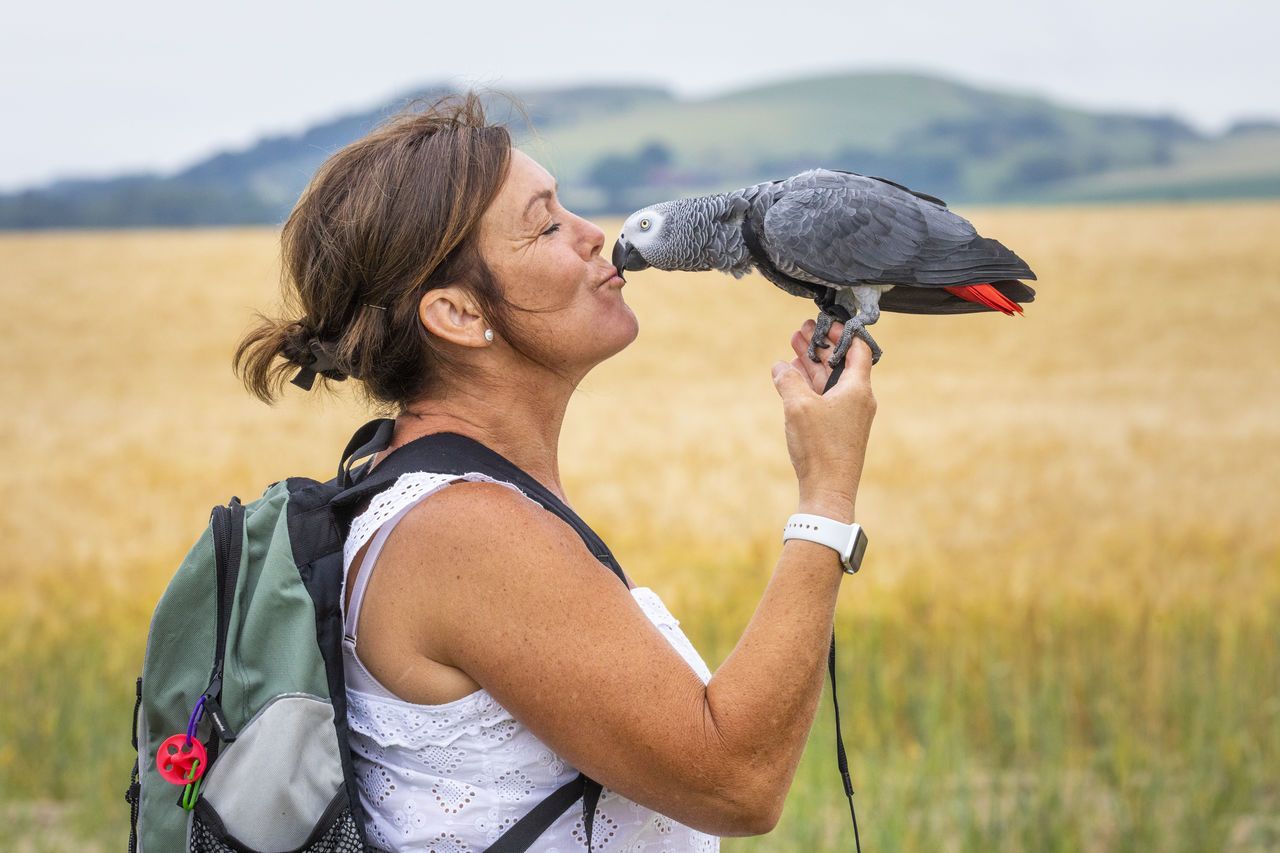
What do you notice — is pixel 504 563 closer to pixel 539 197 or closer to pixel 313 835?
pixel 313 835

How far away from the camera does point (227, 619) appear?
153cm

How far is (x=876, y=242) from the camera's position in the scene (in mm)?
1710

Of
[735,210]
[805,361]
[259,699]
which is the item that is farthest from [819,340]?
[259,699]

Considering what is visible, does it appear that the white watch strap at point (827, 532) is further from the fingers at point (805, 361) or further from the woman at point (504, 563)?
the fingers at point (805, 361)

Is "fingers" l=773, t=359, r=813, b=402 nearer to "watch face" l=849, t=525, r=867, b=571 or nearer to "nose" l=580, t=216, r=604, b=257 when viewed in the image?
"watch face" l=849, t=525, r=867, b=571

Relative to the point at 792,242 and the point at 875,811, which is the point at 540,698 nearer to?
the point at 792,242

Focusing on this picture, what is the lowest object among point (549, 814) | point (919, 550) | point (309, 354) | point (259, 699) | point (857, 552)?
point (919, 550)

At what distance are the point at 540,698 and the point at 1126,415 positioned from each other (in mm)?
8115

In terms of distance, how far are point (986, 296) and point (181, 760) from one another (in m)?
1.29

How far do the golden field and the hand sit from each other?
4.12ft

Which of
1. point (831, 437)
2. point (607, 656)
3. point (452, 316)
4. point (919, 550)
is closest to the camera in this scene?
point (607, 656)

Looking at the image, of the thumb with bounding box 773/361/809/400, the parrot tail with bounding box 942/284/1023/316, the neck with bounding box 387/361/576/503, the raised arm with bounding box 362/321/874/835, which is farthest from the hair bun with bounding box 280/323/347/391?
the parrot tail with bounding box 942/284/1023/316

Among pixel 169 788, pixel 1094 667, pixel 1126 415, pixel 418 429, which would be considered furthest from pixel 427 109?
pixel 1126 415

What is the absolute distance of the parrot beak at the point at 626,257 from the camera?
193 centimetres
